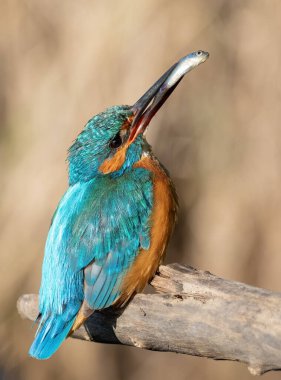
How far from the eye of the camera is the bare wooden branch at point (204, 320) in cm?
306

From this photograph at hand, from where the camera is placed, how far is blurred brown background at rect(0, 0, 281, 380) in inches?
200

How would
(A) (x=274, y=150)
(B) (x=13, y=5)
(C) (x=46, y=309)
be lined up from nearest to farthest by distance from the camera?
(C) (x=46, y=309), (A) (x=274, y=150), (B) (x=13, y=5)

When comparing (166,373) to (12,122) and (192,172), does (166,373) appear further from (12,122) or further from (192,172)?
(12,122)

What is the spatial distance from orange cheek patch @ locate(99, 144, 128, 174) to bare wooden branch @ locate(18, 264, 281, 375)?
1.69 feet

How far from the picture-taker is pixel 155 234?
3.92 meters

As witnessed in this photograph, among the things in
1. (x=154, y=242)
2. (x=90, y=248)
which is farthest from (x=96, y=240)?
(x=154, y=242)

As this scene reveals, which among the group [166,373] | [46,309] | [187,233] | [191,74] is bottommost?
[166,373]

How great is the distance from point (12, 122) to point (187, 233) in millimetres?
1142

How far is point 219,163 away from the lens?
524 centimetres

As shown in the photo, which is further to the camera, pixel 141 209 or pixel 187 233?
pixel 187 233

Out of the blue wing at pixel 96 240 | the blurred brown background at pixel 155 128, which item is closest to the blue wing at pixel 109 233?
the blue wing at pixel 96 240

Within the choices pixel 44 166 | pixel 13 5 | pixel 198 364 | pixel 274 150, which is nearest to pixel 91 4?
pixel 13 5

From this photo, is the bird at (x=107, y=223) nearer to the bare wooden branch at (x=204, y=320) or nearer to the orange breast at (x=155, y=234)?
the orange breast at (x=155, y=234)

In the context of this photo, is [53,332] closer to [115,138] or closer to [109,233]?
[109,233]
